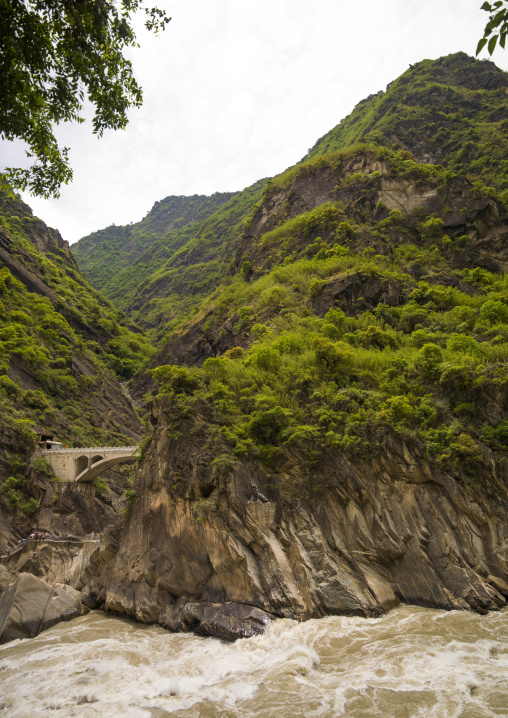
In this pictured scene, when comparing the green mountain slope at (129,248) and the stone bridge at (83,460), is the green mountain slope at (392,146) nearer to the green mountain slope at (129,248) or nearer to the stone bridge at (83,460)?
the green mountain slope at (129,248)

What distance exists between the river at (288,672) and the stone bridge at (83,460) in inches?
917

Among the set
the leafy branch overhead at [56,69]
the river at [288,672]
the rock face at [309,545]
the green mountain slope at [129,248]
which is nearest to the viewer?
the leafy branch overhead at [56,69]

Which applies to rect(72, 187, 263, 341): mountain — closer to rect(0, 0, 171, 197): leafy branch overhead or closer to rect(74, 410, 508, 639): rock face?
rect(74, 410, 508, 639): rock face

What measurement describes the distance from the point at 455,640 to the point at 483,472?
9719mm

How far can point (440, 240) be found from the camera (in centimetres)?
4756

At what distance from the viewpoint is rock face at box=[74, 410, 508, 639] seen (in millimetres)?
20891

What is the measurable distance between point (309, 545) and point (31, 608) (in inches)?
646

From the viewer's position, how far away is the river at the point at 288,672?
13391mm

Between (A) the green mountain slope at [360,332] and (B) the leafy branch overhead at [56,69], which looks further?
(A) the green mountain slope at [360,332]

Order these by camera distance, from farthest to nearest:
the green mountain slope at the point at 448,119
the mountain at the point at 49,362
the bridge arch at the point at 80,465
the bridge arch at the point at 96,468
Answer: the green mountain slope at the point at 448,119 → the bridge arch at the point at 80,465 → the mountain at the point at 49,362 → the bridge arch at the point at 96,468

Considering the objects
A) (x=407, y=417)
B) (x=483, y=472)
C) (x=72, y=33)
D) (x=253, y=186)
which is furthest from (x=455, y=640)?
(x=253, y=186)

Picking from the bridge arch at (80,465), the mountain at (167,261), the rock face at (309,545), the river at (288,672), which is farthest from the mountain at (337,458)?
the mountain at (167,261)

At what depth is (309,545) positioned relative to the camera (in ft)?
76.5

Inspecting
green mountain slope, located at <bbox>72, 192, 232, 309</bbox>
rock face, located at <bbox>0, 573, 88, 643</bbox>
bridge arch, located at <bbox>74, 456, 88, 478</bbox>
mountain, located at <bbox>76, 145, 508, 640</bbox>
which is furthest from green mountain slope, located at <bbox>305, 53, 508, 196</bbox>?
green mountain slope, located at <bbox>72, 192, 232, 309</bbox>
